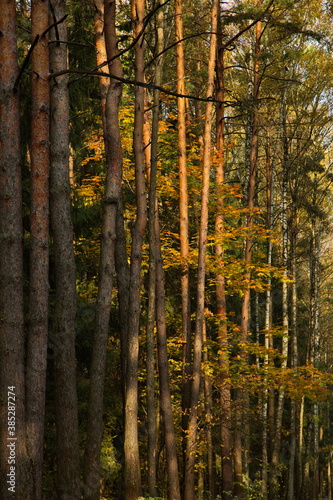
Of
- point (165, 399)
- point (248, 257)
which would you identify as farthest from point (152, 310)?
point (248, 257)

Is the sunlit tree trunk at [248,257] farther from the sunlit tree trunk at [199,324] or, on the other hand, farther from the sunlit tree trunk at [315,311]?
the sunlit tree trunk at [315,311]

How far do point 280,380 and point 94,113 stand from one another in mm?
8102

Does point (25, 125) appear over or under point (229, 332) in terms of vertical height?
over

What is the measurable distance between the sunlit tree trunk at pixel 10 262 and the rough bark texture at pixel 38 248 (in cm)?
22

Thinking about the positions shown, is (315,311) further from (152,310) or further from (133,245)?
(133,245)

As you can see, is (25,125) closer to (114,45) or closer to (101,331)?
(114,45)

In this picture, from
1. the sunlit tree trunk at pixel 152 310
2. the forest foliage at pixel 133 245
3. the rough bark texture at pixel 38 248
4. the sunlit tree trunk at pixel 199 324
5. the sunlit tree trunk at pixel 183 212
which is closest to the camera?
the rough bark texture at pixel 38 248

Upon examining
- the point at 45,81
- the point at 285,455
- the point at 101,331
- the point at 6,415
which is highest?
the point at 45,81

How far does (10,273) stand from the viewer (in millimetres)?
5930

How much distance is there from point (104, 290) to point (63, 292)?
51.8 inches

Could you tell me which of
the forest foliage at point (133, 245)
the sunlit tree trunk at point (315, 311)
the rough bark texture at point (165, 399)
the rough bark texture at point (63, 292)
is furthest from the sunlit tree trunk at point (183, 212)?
the sunlit tree trunk at point (315, 311)

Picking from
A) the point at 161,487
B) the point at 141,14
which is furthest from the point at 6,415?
the point at 161,487

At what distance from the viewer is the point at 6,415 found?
227 inches

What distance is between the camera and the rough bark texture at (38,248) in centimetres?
609
